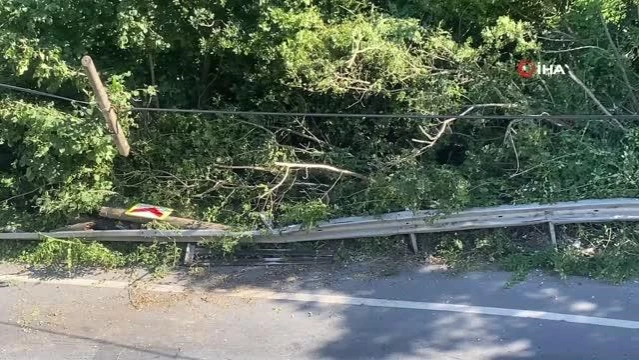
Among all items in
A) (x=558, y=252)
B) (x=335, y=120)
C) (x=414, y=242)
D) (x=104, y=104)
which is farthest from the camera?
(x=335, y=120)

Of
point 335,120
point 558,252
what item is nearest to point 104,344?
point 335,120

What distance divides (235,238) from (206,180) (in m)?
1.01

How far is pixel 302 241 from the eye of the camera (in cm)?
755

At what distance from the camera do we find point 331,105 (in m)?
8.25

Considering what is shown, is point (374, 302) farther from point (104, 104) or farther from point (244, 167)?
point (104, 104)

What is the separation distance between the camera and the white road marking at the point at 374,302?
583 centimetres

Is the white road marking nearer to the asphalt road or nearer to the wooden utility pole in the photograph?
the asphalt road

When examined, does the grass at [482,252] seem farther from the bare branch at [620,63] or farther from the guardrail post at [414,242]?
the bare branch at [620,63]

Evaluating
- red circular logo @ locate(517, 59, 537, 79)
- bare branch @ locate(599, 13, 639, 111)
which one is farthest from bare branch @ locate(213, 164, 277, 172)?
bare branch @ locate(599, 13, 639, 111)

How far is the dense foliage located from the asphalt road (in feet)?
2.92

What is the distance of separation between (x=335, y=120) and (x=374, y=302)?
8.50ft

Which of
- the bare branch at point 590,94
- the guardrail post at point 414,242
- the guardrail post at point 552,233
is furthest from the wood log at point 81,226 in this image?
the bare branch at point 590,94

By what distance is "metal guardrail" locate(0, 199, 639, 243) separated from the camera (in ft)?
21.9

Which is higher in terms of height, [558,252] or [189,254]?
[189,254]
